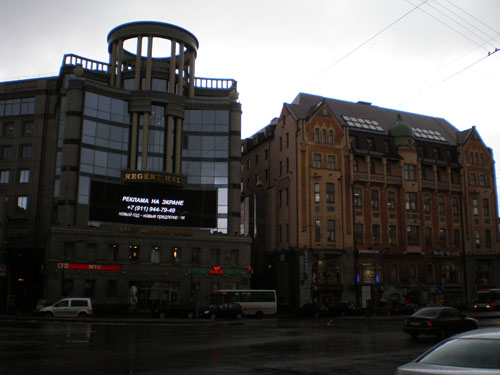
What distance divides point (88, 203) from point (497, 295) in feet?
155

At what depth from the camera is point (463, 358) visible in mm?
7305

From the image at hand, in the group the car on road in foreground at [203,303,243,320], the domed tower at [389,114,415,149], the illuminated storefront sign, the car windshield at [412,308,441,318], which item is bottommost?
the car on road in foreground at [203,303,243,320]

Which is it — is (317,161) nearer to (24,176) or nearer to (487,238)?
Answer: (487,238)

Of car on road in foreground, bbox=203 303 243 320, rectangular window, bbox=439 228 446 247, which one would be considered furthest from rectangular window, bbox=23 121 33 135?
rectangular window, bbox=439 228 446 247

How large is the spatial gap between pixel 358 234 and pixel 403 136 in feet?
50.9

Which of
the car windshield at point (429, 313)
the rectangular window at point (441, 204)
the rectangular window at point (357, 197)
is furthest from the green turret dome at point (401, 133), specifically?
the car windshield at point (429, 313)

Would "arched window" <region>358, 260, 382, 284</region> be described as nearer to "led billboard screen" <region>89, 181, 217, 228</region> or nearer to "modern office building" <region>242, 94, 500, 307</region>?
"modern office building" <region>242, 94, 500, 307</region>

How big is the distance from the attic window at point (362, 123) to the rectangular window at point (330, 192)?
1011 centimetres

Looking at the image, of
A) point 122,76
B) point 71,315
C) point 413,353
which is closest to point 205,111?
point 122,76

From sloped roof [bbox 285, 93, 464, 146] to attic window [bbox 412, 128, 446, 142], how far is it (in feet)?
0.73

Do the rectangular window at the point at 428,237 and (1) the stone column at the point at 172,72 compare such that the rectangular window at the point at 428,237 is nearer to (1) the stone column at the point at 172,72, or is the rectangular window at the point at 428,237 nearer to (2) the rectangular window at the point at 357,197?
(2) the rectangular window at the point at 357,197

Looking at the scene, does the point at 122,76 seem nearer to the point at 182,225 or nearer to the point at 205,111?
the point at 205,111

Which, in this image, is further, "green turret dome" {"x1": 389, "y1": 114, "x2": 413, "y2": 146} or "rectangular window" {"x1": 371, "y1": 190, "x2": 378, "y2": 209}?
"green turret dome" {"x1": 389, "y1": 114, "x2": 413, "y2": 146}

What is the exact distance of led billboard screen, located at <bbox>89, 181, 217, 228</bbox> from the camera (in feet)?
179
